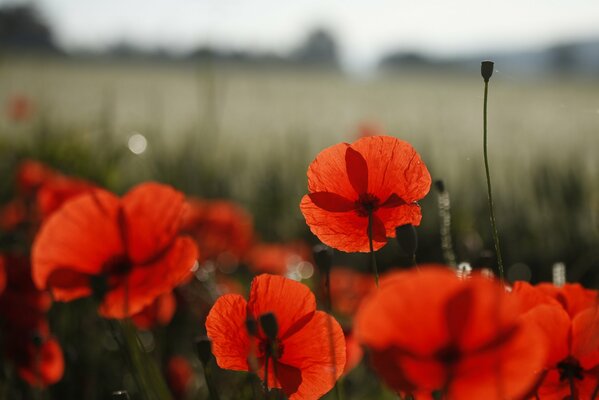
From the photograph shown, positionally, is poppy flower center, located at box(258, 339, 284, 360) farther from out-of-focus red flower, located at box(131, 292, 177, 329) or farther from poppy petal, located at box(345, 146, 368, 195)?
out-of-focus red flower, located at box(131, 292, 177, 329)

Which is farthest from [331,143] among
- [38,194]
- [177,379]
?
[177,379]

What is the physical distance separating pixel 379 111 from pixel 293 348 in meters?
2.84

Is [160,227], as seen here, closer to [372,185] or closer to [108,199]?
[108,199]

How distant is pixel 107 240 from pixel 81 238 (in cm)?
2

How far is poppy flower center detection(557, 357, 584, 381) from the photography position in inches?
15.8

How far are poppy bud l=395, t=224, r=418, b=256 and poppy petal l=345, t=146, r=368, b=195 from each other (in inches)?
1.8

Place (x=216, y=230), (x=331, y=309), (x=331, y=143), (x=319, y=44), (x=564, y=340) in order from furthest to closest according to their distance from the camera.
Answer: (x=319, y=44) → (x=331, y=143) → (x=216, y=230) → (x=331, y=309) → (x=564, y=340)

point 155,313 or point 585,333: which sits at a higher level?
point 585,333

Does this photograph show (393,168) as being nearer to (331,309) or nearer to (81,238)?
(331,309)

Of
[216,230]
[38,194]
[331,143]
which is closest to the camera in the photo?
[38,194]

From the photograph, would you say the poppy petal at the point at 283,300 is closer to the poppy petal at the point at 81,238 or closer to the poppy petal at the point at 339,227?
the poppy petal at the point at 339,227

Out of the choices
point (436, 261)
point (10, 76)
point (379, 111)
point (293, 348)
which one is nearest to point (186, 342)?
point (436, 261)

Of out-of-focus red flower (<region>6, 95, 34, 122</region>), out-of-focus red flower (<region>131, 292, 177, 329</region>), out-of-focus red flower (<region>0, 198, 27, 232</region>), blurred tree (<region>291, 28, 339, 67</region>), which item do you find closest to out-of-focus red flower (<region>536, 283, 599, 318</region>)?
out-of-focus red flower (<region>131, 292, 177, 329</region>)

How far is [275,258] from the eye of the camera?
138 centimetres
